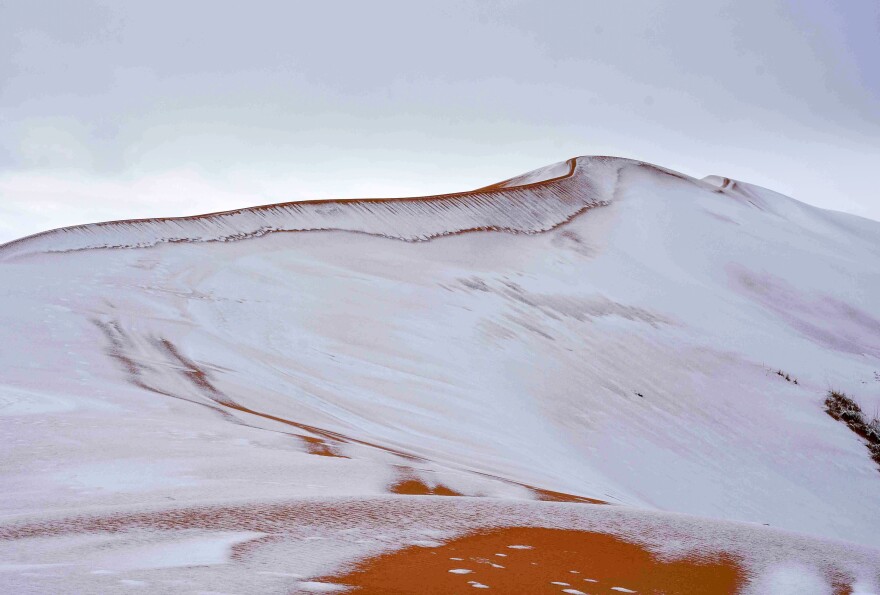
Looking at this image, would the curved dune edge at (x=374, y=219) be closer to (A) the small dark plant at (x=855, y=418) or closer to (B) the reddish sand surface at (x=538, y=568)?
(A) the small dark plant at (x=855, y=418)

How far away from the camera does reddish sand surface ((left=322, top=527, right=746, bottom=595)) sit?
83.3 inches

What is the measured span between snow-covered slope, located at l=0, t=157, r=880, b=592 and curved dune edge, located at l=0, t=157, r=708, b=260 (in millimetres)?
52

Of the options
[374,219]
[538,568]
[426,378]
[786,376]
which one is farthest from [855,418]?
[538,568]

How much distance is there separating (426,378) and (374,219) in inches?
229

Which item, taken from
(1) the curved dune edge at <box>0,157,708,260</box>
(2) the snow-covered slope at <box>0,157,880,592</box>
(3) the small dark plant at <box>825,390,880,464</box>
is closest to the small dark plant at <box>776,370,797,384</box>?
(2) the snow-covered slope at <box>0,157,880,592</box>

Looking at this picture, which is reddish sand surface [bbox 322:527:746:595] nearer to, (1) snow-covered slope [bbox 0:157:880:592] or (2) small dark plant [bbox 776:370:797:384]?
(1) snow-covered slope [bbox 0:157:880:592]

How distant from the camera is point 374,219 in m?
13.1

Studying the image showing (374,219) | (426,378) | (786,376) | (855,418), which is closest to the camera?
(426,378)

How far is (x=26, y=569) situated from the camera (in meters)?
2.00

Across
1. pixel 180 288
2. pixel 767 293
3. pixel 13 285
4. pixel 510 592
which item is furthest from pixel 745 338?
pixel 510 592

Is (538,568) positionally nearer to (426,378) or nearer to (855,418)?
(426,378)

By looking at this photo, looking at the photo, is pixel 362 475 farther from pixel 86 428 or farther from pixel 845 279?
pixel 845 279

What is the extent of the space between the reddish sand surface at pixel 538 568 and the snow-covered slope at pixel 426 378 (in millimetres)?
126

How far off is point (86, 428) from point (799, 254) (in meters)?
17.1
